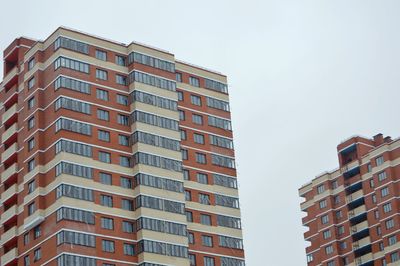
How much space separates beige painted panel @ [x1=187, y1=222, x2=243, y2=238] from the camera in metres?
124

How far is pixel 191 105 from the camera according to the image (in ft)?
435

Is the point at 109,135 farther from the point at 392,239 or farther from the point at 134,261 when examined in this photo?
the point at 392,239

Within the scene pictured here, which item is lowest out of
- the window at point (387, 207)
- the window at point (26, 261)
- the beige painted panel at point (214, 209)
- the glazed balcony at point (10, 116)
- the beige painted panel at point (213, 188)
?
the window at point (26, 261)

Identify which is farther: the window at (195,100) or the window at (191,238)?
the window at (195,100)

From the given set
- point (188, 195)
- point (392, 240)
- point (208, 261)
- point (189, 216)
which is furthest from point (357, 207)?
point (189, 216)

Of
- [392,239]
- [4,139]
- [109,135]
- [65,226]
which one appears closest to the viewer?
[65,226]

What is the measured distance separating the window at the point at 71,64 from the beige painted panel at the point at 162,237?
21894 mm

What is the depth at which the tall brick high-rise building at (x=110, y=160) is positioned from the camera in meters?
115

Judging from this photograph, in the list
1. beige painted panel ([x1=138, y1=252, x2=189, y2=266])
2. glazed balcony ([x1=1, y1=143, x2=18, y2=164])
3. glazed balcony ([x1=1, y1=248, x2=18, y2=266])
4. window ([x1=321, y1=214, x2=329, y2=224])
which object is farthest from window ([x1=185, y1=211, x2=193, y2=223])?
window ([x1=321, y1=214, x2=329, y2=224])

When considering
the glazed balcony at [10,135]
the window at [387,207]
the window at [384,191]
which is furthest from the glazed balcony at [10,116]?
the window at [387,207]

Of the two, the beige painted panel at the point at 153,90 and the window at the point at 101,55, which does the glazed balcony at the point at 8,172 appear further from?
the beige painted panel at the point at 153,90

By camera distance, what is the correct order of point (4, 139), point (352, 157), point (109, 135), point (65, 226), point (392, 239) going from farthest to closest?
point (352, 157)
point (392, 239)
point (4, 139)
point (109, 135)
point (65, 226)

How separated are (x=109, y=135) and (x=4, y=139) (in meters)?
17.0

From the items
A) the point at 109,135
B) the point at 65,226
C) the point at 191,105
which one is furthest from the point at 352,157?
the point at 65,226
